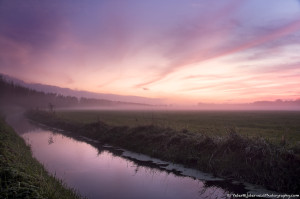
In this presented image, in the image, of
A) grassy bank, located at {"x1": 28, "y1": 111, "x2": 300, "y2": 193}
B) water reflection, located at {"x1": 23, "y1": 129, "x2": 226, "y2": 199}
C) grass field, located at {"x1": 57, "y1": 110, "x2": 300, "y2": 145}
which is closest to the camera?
water reflection, located at {"x1": 23, "y1": 129, "x2": 226, "y2": 199}

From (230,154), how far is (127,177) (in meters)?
7.09

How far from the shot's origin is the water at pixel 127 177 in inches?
432

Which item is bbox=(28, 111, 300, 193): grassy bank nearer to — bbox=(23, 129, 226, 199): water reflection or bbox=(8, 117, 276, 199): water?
bbox=(8, 117, 276, 199): water

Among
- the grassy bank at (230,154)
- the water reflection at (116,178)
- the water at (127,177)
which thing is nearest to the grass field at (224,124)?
the grassy bank at (230,154)

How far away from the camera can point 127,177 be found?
13375mm

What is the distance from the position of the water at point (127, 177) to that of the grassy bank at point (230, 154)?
92 centimetres

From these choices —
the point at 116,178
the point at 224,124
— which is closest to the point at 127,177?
the point at 116,178

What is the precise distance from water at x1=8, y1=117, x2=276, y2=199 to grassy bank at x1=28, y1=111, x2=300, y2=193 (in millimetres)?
919

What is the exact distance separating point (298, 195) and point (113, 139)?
721 inches

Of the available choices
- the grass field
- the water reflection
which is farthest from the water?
the grass field

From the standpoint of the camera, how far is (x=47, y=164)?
1584 centimetres

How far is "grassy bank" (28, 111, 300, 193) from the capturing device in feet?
36.8

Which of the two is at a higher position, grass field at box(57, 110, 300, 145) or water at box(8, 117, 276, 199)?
grass field at box(57, 110, 300, 145)

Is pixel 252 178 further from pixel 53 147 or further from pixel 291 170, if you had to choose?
pixel 53 147
